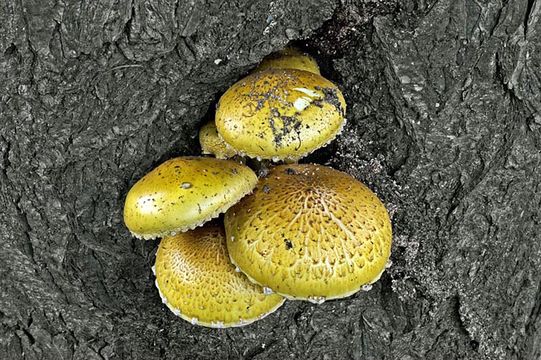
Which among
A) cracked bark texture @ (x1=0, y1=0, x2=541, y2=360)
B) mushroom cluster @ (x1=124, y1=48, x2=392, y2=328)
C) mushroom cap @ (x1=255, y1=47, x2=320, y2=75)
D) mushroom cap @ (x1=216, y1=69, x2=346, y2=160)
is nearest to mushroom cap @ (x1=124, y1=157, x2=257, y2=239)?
mushroom cluster @ (x1=124, y1=48, x2=392, y2=328)

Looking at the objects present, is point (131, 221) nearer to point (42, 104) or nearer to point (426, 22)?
point (42, 104)

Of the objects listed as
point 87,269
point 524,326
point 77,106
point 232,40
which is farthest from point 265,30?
point 524,326

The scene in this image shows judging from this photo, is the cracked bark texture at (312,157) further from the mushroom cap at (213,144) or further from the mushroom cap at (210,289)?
the mushroom cap at (210,289)

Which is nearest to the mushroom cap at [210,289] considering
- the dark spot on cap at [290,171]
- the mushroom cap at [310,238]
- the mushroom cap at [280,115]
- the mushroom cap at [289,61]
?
the mushroom cap at [310,238]

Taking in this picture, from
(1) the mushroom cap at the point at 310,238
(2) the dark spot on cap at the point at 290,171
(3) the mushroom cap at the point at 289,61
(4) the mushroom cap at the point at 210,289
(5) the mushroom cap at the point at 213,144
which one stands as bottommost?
(4) the mushroom cap at the point at 210,289

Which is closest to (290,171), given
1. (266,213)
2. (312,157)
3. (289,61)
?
(266,213)

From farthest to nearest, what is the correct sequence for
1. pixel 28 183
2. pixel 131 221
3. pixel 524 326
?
pixel 524 326 → pixel 28 183 → pixel 131 221

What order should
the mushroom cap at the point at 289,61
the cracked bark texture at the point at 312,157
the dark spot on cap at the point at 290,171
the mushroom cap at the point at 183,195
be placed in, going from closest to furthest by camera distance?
the mushroom cap at the point at 183,195, the cracked bark texture at the point at 312,157, the dark spot on cap at the point at 290,171, the mushroom cap at the point at 289,61

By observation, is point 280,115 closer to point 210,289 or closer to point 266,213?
point 266,213
